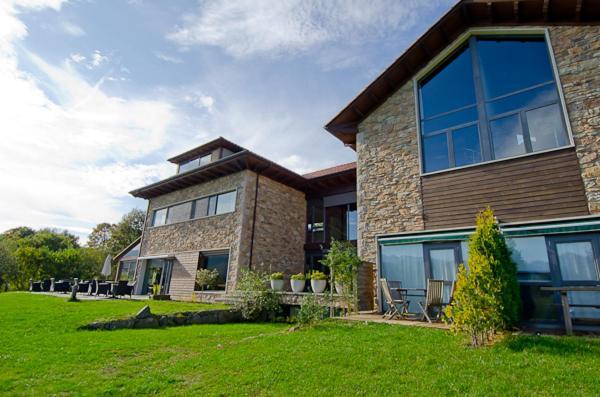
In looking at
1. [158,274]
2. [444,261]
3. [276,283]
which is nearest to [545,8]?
[444,261]

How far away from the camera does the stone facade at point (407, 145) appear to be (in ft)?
24.0

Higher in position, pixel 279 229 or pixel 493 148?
pixel 493 148

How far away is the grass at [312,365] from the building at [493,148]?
2609mm

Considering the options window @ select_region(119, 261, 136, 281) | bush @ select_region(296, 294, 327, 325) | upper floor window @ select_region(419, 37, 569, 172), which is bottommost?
bush @ select_region(296, 294, 327, 325)

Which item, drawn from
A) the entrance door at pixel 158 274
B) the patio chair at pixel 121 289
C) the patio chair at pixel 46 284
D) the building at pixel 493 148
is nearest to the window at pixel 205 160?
the entrance door at pixel 158 274

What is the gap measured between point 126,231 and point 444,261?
42.7 m

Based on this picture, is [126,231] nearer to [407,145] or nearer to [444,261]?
[407,145]

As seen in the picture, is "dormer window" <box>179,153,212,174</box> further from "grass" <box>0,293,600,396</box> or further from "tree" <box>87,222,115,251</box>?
"tree" <box>87,222,115,251</box>

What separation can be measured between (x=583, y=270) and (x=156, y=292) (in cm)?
1810

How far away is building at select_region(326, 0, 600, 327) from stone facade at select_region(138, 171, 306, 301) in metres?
6.24

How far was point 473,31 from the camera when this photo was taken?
9906 millimetres

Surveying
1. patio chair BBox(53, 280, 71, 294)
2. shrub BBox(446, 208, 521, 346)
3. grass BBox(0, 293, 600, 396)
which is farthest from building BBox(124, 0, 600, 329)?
patio chair BBox(53, 280, 71, 294)

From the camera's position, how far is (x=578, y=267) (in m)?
6.60

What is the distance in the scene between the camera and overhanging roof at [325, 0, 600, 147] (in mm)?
8320
